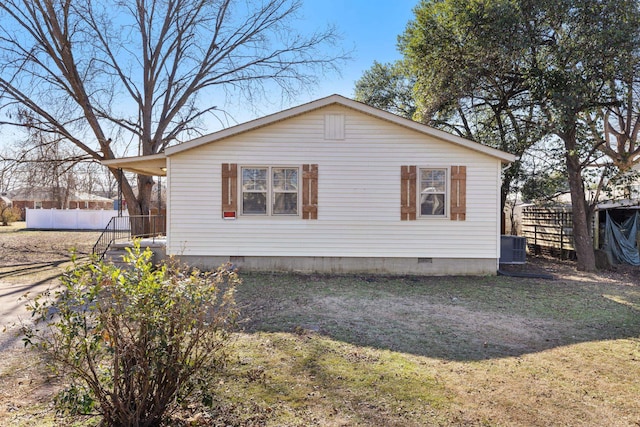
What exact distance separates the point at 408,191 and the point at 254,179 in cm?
372

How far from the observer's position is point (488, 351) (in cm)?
462

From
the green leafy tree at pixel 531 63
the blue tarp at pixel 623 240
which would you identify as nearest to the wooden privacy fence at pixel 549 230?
the blue tarp at pixel 623 240

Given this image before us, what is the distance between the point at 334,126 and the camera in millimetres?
9555

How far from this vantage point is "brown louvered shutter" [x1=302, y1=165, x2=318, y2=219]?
948cm

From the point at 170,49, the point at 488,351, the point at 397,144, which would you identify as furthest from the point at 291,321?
the point at 170,49

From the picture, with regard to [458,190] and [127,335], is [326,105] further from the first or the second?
[127,335]

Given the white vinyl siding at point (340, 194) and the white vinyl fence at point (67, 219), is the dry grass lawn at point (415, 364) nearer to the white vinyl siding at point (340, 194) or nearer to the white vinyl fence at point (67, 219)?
the white vinyl siding at point (340, 194)

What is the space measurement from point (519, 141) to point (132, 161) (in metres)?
10.8

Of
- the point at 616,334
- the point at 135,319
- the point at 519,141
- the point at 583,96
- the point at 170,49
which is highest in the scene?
the point at 170,49

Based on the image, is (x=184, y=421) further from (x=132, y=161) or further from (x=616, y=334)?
(x=132, y=161)

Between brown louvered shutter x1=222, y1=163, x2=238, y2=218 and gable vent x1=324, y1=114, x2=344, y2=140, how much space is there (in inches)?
92.8

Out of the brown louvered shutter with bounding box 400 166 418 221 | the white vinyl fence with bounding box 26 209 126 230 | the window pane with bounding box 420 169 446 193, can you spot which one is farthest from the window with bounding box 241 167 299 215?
the white vinyl fence with bounding box 26 209 126 230

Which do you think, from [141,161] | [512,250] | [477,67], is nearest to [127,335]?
[141,161]

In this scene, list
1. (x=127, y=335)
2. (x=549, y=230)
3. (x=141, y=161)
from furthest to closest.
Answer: (x=549, y=230), (x=141, y=161), (x=127, y=335)
